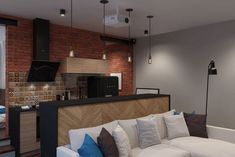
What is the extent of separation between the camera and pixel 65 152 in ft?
8.87

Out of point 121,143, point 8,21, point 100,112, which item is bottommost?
point 121,143

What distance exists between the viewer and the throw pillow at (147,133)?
323cm

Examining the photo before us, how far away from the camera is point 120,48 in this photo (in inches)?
290

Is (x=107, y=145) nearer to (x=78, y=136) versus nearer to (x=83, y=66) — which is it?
(x=78, y=136)

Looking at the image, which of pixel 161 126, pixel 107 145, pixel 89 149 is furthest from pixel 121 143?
pixel 161 126

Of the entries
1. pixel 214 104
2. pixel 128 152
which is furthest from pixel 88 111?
pixel 214 104

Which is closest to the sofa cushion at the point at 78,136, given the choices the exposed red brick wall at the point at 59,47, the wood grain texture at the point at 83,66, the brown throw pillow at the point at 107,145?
the brown throw pillow at the point at 107,145

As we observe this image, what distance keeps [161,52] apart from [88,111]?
393 cm

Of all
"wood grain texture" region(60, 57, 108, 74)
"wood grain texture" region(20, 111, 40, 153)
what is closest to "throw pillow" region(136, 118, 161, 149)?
"wood grain texture" region(20, 111, 40, 153)

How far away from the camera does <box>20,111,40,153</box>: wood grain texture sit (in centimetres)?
432

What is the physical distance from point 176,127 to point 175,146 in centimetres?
44

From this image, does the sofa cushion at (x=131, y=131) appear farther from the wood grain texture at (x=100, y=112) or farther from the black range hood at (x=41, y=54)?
the black range hood at (x=41, y=54)

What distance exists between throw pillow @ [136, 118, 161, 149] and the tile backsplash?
107 inches

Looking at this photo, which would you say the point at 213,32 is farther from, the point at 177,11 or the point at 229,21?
the point at 177,11
